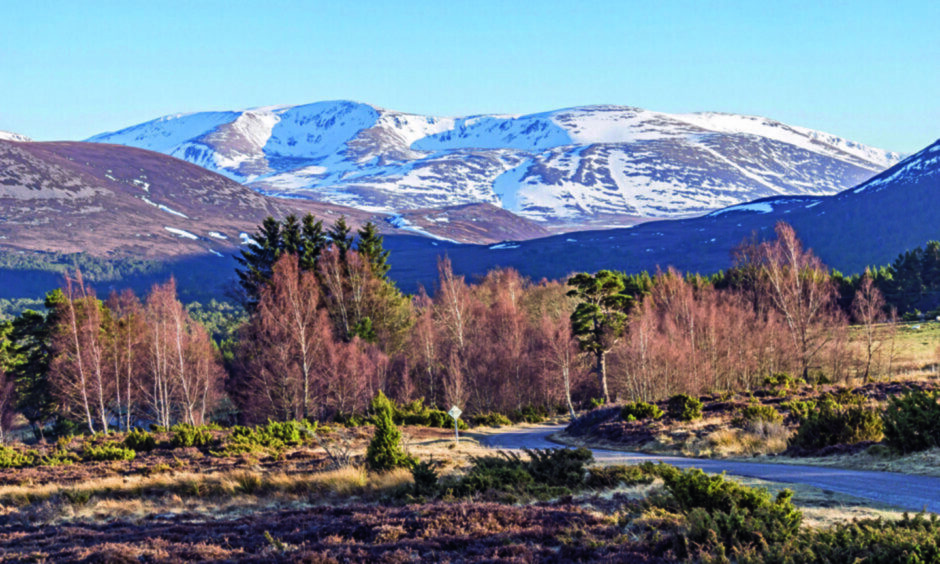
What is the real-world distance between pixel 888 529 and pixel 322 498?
12.1m

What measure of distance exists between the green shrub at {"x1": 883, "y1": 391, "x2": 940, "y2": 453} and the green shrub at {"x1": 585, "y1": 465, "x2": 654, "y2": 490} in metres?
6.03

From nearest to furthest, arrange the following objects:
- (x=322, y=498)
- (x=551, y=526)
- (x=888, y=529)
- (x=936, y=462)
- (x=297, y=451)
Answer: (x=888, y=529) → (x=551, y=526) → (x=936, y=462) → (x=322, y=498) → (x=297, y=451)

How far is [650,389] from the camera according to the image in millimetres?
53250

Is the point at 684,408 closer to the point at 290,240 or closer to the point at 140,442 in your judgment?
the point at 140,442

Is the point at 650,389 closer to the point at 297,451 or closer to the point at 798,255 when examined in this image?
the point at 798,255

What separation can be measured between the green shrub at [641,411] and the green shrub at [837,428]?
11169mm

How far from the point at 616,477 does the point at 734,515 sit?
6.17 metres

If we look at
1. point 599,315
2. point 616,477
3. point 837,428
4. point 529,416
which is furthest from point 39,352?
point 837,428

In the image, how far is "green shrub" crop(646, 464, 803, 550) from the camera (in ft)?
29.0

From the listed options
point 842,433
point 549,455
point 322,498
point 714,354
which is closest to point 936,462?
point 842,433

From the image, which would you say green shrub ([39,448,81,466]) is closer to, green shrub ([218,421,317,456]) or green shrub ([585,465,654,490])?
green shrub ([218,421,317,456])

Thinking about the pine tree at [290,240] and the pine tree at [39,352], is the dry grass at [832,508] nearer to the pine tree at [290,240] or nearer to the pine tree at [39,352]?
the pine tree at [290,240]

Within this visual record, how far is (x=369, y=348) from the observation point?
180 ft

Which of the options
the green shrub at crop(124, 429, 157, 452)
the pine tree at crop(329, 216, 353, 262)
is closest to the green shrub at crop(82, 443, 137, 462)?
the green shrub at crop(124, 429, 157, 452)
